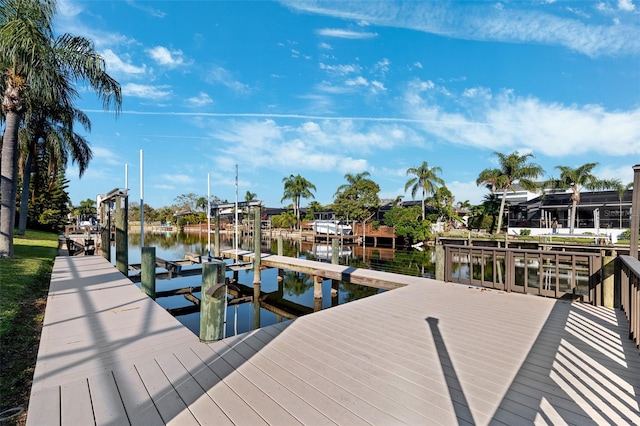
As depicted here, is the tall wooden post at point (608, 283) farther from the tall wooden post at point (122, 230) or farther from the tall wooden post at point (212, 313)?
the tall wooden post at point (122, 230)

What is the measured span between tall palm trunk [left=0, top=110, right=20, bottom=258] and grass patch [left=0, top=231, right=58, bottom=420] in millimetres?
999

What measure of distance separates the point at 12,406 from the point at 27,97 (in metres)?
9.47

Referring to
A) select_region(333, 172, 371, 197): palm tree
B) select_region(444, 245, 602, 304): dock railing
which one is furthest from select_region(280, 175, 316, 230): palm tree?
select_region(444, 245, 602, 304): dock railing

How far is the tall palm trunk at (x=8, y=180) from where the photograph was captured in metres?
8.66

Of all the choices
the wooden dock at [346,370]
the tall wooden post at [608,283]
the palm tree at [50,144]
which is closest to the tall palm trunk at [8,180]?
the palm tree at [50,144]

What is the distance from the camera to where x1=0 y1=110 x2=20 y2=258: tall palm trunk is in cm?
866

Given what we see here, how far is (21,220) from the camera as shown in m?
15.9

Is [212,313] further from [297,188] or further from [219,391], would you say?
[297,188]

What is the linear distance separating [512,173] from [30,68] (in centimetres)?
3158

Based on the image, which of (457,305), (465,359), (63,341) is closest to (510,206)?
(457,305)

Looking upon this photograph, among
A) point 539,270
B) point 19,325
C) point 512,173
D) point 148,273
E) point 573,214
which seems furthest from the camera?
point 512,173

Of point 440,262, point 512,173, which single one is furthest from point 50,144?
point 512,173

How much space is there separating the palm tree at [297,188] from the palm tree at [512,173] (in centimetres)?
2138

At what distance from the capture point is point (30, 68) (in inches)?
314
